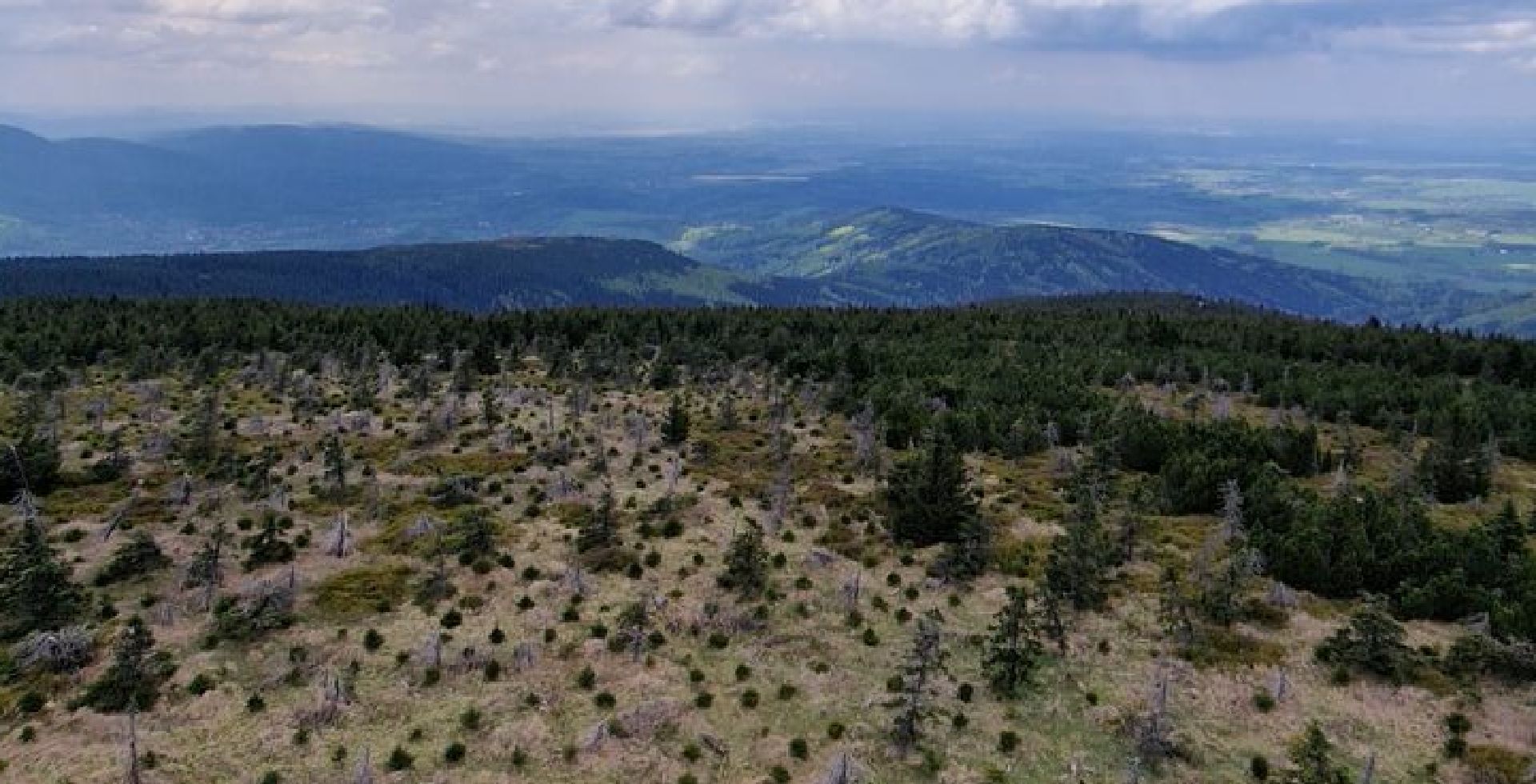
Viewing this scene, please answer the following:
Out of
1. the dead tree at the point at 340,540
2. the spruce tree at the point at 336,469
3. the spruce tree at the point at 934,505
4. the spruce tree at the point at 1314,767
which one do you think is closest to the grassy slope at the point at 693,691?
the dead tree at the point at 340,540

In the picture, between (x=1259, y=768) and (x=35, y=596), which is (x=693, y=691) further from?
(x=35, y=596)

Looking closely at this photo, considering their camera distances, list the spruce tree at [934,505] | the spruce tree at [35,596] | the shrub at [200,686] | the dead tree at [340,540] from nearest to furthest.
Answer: the shrub at [200,686]
the spruce tree at [35,596]
the dead tree at [340,540]
the spruce tree at [934,505]

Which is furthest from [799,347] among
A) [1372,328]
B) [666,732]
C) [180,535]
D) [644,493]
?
[1372,328]

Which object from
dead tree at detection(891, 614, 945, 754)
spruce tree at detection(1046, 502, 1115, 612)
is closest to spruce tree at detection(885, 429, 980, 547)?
spruce tree at detection(1046, 502, 1115, 612)

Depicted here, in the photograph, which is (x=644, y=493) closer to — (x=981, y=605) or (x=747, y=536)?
(x=747, y=536)

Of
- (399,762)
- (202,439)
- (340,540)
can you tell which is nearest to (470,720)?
(399,762)

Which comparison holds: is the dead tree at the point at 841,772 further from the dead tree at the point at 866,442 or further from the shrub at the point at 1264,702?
the dead tree at the point at 866,442
